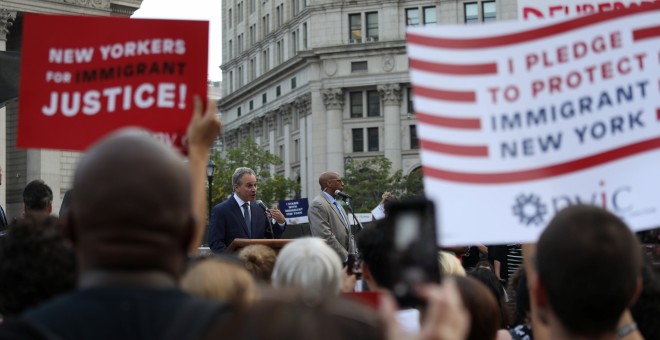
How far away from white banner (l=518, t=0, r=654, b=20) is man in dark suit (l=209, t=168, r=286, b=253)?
601 centimetres

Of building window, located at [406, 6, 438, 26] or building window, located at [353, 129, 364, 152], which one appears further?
building window, located at [353, 129, 364, 152]

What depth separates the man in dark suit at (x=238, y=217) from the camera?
38.6 ft

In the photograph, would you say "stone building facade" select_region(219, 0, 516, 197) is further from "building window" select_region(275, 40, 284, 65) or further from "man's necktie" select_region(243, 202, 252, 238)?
"man's necktie" select_region(243, 202, 252, 238)

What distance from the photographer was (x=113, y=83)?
193 inches

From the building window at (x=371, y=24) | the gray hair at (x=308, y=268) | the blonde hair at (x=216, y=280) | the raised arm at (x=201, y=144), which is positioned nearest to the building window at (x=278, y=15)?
the building window at (x=371, y=24)

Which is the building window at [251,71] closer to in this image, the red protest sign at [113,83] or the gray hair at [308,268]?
the red protest sign at [113,83]

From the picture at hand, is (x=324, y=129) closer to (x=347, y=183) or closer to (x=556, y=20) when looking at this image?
(x=347, y=183)

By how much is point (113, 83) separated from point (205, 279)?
6.76 feet

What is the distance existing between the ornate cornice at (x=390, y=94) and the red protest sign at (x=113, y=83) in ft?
242

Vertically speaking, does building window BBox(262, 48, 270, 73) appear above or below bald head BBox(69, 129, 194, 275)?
above

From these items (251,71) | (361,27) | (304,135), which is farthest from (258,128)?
(361,27)

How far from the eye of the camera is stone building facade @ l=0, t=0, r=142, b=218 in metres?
32.0

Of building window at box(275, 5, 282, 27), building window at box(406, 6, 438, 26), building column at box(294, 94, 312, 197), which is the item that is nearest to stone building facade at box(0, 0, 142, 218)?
building window at box(406, 6, 438, 26)

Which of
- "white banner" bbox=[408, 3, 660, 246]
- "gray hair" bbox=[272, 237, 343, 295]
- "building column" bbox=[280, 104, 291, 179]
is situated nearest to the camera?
"white banner" bbox=[408, 3, 660, 246]
